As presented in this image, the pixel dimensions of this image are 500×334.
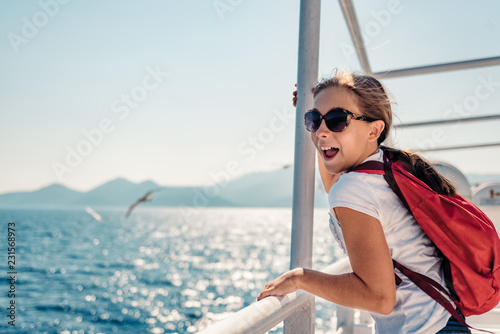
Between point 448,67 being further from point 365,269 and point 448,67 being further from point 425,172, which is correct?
point 365,269

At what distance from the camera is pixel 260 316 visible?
866 millimetres

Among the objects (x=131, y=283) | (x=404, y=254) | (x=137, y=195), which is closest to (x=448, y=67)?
(x=404, y=254)

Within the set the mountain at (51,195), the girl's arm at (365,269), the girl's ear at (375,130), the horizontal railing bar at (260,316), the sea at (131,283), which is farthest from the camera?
the mountain at (51,195)

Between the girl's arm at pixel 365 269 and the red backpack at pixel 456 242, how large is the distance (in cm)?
12

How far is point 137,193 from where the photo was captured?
16062 centimetres

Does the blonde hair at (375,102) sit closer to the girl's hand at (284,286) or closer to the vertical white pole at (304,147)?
Answer: the vertical white pole at (304,147)

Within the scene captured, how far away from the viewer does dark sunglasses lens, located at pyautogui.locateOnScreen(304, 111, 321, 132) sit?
1.12 m

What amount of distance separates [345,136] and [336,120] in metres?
0.05

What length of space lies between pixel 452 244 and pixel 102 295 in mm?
26335

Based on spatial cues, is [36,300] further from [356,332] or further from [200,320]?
[356,332]

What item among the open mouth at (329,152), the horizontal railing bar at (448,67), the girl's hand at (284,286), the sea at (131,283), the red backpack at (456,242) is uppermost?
the horizontal railing bar at (448,67)

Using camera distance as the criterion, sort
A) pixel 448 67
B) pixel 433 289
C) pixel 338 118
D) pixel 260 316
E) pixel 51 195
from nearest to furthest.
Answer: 1. pixel 260 316
2. pixel 433 289
3. pixel 338 118
4. pixel 448 67
5. pixel 51 195

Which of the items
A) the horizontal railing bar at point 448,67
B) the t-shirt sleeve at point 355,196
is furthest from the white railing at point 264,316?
the horizontal railing bar at point 448,67

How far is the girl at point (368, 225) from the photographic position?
2.95 feet
